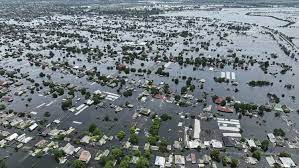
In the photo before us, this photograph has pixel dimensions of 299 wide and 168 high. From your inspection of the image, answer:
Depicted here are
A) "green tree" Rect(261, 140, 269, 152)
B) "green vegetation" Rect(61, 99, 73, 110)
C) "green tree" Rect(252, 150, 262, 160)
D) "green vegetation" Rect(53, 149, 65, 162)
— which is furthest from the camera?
"green vegetation" Rect(61, 99, 73, 110)

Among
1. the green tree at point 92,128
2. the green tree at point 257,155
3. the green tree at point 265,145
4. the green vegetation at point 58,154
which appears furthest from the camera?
the green tree at point 92,128

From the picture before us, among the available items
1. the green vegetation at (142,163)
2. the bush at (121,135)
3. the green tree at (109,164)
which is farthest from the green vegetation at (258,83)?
the green tree at (109,164)

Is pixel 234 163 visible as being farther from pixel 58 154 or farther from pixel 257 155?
pixel 58 154

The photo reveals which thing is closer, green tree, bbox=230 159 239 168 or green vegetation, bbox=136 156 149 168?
green vegetation, bbox=136 156 149 168

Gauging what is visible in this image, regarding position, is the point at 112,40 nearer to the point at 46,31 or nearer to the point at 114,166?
the point at 46,31

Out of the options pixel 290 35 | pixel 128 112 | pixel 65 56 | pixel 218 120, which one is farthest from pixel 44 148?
pixel 290 35

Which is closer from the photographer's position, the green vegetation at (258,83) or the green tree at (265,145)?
the green tree at (265,145)

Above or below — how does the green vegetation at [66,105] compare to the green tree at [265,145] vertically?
above

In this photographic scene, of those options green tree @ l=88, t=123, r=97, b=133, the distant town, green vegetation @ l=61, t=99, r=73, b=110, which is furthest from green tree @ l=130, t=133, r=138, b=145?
green vegetation @ l=61, t=99, r=73, b=110

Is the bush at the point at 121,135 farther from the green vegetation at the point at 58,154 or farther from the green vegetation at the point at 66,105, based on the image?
the green vegetation at the point at 66,105

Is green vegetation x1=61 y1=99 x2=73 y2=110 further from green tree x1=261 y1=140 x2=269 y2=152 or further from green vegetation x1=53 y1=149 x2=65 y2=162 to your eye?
green tree x1=261 y1=140 x2=269 y2=152

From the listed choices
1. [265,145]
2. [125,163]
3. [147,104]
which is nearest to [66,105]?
[147,104]
